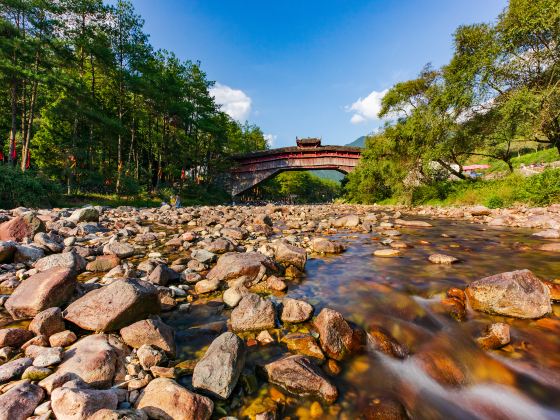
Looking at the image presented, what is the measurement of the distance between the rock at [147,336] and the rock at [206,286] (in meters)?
1.53

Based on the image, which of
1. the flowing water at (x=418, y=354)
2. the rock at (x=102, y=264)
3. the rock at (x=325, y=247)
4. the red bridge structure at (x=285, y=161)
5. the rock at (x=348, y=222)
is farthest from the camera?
the red bridge structure at (x=285, y=161)

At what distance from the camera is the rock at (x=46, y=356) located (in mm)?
2401

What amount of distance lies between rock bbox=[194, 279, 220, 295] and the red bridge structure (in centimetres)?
3921

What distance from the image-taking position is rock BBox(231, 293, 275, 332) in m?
3.39

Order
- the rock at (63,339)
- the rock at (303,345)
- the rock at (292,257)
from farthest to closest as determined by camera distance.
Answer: the rock at (292,257)
the rock at (303,345)
the rock at (63,339)

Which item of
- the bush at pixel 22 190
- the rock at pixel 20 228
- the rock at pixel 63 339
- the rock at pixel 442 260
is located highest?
the bush at pixel 22 190

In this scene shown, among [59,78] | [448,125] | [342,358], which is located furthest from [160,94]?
[342,358]

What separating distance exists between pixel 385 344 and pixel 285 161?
41.6 m

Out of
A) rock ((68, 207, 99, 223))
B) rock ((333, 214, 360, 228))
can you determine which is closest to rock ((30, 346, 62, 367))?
rock ((68, 207, 99, 223))

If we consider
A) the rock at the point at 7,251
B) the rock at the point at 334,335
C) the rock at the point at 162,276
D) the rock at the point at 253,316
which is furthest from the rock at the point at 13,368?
the rock at the point at 7,251

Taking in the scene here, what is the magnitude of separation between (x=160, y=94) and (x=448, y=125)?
88.9 ft

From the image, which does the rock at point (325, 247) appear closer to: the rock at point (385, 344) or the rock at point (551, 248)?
the rock at point (385, 344)

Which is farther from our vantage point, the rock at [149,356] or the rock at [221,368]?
the rock at [149,356]

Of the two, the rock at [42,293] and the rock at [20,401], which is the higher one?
the rock at [42,293]
